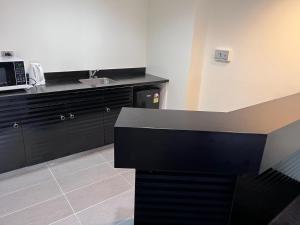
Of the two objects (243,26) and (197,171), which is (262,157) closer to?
(197,171)

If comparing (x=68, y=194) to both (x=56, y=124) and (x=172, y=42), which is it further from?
(x=172, y=42)

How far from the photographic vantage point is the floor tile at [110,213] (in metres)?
1.90

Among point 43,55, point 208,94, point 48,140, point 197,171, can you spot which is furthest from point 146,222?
point 43,55

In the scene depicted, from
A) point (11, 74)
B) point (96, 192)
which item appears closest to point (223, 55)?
point (96, 192)

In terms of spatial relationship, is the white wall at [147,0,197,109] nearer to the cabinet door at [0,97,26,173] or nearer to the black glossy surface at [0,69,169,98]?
the black glossy surface at [0,69,169,98]

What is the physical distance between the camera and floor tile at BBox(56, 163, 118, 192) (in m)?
2.31

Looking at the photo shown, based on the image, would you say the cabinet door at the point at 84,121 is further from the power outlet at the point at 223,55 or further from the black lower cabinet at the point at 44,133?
the power outlet at the point at 223,55

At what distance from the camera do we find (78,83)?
2818 mm

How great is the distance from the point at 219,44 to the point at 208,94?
636 millimetres

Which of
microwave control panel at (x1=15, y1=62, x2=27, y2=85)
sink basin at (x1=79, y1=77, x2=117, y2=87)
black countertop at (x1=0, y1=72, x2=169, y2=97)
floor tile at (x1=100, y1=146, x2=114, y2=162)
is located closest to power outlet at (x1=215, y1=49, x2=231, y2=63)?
black countertop at (x1=0, y1=72, x2=169, y2=97)

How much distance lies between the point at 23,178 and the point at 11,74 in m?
1.07

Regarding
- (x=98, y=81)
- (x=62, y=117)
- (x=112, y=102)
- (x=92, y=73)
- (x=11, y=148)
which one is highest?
(x=92, y=73)

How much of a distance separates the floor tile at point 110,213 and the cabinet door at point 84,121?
895mm

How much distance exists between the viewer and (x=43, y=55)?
107 inches
